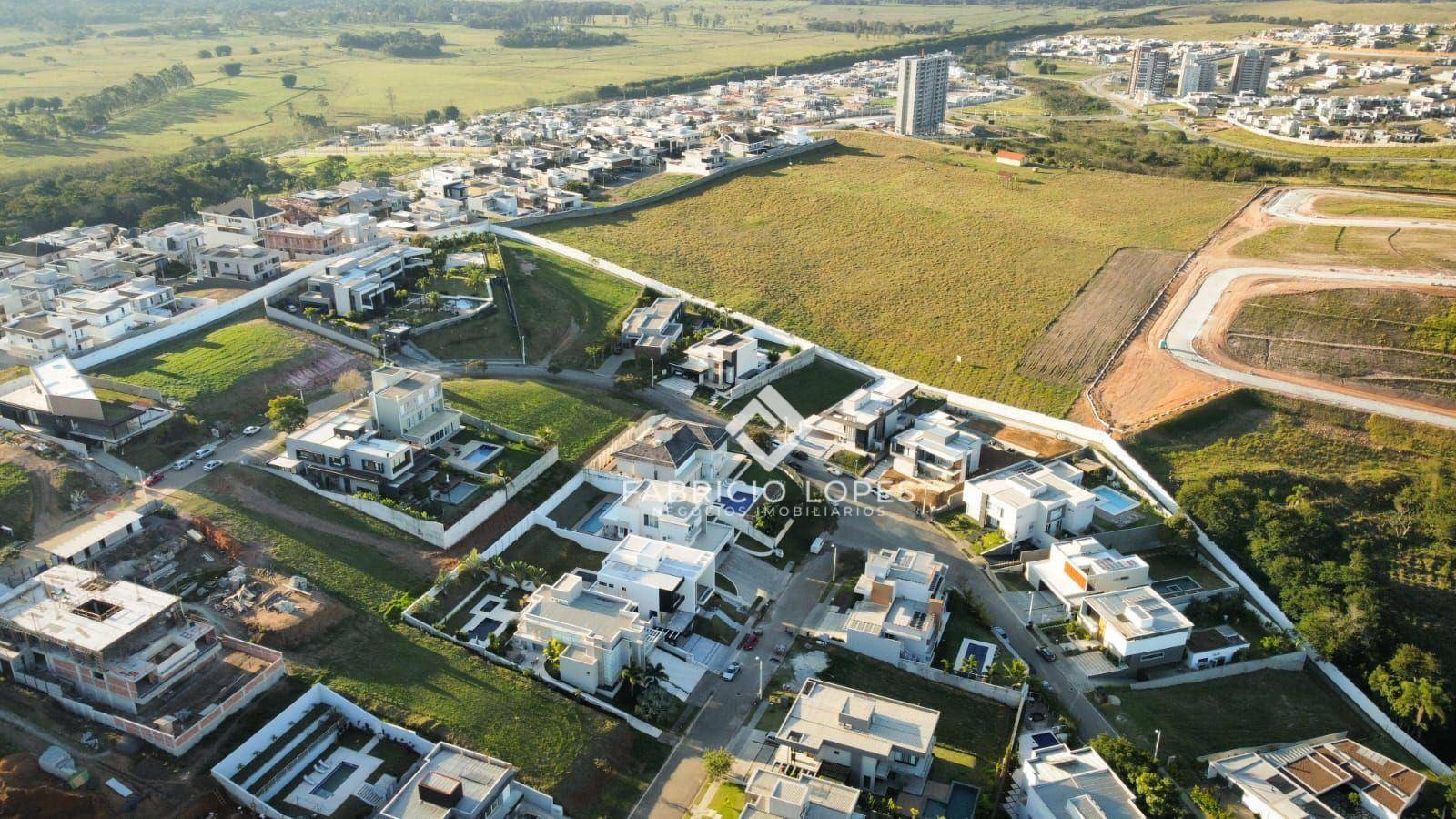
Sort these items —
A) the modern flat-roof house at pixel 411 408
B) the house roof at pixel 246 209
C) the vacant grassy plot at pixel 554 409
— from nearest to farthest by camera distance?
the modern flat-roof house at pixel 411 408 < the vacant grassy plot at pixel 554 409 < the house roof at pixel 246 209

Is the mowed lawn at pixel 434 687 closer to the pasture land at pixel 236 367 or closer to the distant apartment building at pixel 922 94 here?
the pasture land at pixel 236 367

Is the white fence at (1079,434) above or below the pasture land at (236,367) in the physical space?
below

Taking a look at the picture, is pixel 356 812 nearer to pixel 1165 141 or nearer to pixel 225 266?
pixel 225 266

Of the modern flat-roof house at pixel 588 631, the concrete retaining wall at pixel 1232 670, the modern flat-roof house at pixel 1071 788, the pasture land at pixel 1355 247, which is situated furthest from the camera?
the pasture land at pixel 1355 247

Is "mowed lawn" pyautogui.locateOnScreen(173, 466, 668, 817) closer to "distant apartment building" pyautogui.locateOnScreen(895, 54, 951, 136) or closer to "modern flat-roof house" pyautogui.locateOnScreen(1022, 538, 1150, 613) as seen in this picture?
"modern flat-roof house" pyautogui.locateOnScreen(1022, 538, 1150, 613)

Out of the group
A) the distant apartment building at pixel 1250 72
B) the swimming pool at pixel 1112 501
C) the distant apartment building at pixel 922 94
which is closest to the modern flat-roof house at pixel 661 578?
the swimming pool at pixel 1112 501

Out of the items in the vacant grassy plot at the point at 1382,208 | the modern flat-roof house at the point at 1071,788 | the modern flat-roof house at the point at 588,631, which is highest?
the vacant grassy plot at the point at 1382,208

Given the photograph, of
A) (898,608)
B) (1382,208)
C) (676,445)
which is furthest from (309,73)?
(898,608)
